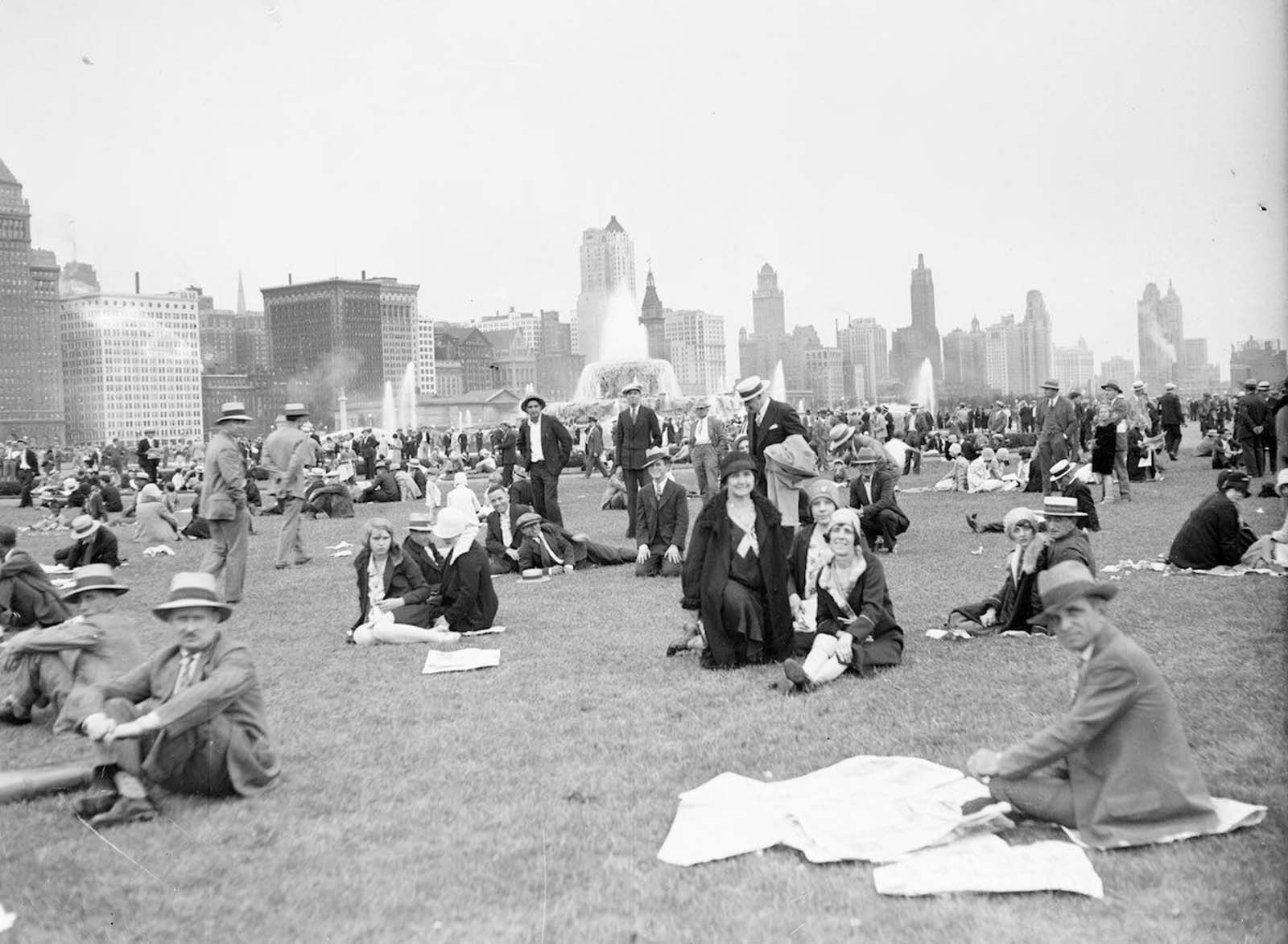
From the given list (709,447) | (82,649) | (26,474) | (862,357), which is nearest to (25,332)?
(26,474)

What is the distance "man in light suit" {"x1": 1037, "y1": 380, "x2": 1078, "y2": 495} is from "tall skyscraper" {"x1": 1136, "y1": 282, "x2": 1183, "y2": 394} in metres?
1.93

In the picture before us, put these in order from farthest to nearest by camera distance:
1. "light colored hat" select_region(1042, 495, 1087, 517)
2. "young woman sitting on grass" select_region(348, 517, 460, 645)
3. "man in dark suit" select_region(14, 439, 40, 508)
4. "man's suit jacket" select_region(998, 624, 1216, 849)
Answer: "man in dark suit" select_region(14, 439, 40, 508), "young woman sitting on grass" select_region(348, 517, 460, 645), "light colored hat" select_region(1042, 495, 1087, 517), "man's suit jacket" select_region(998, 624, 1216, 849)

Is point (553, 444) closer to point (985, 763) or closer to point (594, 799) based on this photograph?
point (594, 799)

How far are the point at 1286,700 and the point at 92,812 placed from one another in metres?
5.56

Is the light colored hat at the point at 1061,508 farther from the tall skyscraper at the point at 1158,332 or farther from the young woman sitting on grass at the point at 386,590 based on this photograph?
the tall skyscraper at the point at 1158,332

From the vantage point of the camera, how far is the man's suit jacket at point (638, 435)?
1394 cm

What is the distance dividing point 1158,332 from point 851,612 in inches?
546

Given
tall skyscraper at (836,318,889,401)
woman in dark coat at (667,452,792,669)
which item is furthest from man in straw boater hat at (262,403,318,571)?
tall skyscraper at (836,318,889,401)

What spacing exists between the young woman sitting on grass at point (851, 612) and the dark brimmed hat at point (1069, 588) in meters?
2.47

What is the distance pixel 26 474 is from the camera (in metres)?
26.7

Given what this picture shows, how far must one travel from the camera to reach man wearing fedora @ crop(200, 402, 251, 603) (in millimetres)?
10469

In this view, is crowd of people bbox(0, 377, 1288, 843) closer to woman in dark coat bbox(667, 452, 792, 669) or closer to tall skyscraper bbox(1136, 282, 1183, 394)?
woman in dark coat bbox(667, 452, 792, 669)

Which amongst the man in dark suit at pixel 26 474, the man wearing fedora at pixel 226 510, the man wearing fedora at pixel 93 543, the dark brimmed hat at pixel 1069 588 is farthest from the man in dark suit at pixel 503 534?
the man in dark suit at pixel 26 474

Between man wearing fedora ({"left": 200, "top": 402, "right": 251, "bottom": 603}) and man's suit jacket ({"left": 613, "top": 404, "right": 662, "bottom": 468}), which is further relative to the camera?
man's suit jacket ({"left": 613, "top": 404, "right": 662, "bottom": 468})
